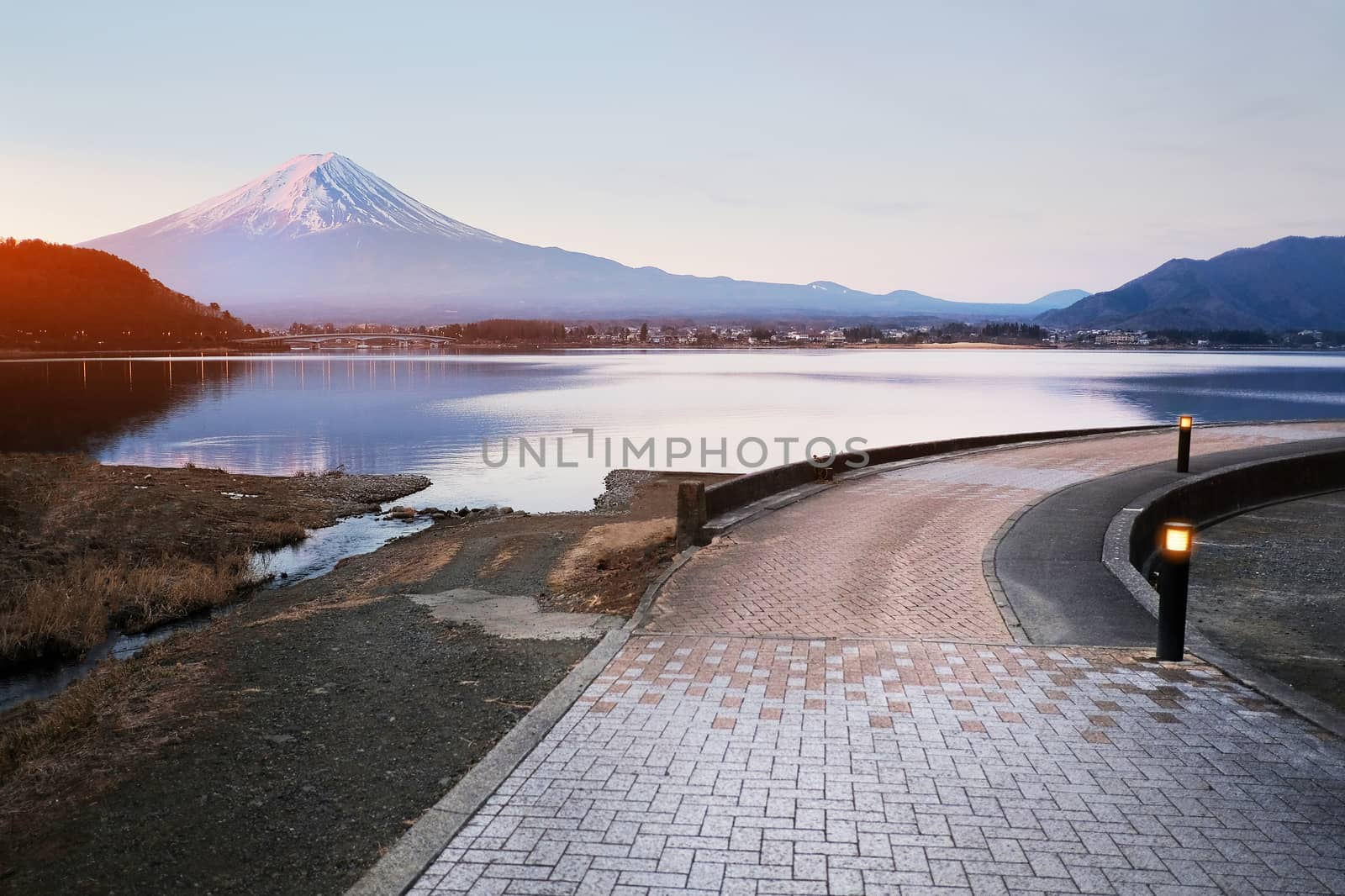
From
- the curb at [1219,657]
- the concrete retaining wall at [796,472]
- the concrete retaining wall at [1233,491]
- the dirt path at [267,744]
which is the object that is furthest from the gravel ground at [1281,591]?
the dirt path at [267,744]

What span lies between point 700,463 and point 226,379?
10861cm

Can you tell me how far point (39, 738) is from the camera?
8016mm

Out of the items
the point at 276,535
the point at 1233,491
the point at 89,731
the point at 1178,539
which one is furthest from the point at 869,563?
the point at 276,535

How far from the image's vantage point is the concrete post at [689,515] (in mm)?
11664

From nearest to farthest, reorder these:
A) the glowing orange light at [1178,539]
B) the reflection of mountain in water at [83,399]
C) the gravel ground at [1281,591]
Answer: the glowing orange light at [1178,539]
the gravel ground at [1281,591]
the reflection of mountain in water at [83,399]

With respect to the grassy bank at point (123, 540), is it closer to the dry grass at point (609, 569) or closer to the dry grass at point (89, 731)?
the dry grass at point (89, 731)

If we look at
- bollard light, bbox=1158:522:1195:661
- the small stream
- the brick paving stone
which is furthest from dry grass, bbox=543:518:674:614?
the small stream

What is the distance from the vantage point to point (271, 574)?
62.2ft

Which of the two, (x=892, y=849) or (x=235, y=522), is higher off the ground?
(x=892, y=849)

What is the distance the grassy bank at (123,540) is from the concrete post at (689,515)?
857cm

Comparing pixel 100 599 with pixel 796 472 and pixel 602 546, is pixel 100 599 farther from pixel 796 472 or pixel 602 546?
pixel 796 472

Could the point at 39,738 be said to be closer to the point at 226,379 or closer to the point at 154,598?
the point at 154,598

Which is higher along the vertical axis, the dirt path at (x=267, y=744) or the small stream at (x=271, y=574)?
the dirt path at (x=267, y=744)

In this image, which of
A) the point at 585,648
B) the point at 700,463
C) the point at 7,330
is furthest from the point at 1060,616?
the point at 7,330
